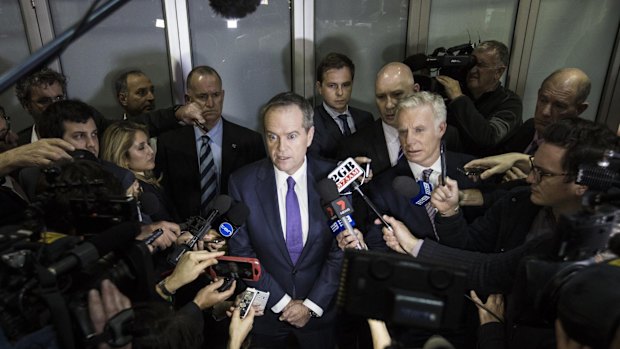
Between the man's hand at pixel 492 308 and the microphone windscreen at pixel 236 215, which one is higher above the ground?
the microphone windscreen at pixel 236 215

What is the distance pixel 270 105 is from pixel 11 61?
7.96 feet

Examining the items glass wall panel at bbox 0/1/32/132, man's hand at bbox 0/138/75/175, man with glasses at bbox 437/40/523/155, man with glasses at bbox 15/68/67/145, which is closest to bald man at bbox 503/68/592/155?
man with glasses at bbox 437/40/523/155

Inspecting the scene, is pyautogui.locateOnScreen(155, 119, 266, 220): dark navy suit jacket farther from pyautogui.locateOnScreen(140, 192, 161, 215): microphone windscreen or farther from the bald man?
the bald man

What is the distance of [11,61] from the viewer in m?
3.04

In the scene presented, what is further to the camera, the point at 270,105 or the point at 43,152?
the point at 270,105

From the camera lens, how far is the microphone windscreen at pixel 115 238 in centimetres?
96

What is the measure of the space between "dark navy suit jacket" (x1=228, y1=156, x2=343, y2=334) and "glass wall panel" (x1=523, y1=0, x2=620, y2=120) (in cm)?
340

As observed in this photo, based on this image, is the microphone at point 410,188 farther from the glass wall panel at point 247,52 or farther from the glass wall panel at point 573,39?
the glass wall panel at point 573,39

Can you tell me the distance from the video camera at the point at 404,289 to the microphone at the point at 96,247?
582 millimetres

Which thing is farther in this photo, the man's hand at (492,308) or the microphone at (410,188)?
the microphone at (410,188)

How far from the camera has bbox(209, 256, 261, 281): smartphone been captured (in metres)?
1.59

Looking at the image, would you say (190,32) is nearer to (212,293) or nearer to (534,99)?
(212,293)

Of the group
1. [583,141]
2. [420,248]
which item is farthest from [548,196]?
[420,248]

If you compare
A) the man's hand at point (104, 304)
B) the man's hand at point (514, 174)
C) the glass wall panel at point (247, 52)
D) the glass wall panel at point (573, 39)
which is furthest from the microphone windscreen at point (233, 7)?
the glass wall panel at point (573, 39)
